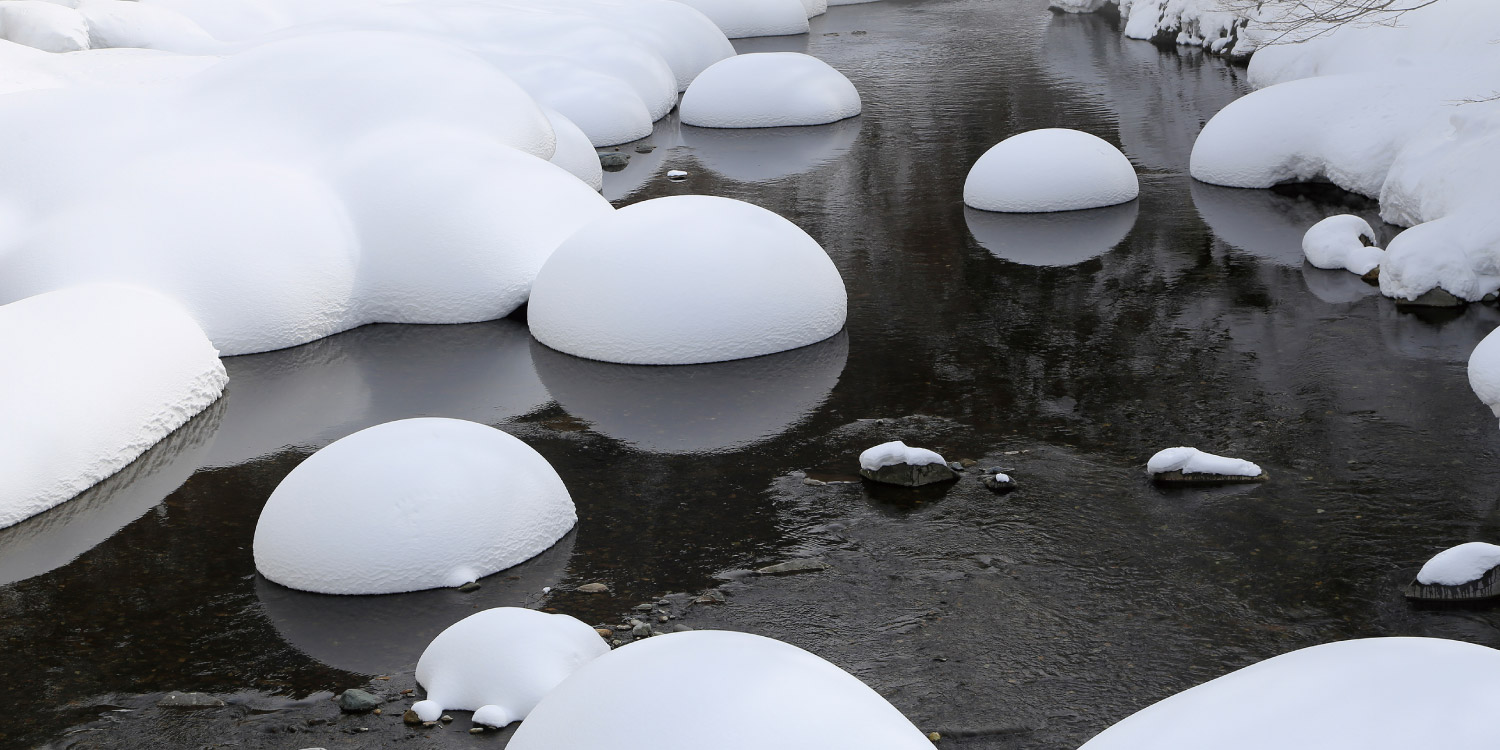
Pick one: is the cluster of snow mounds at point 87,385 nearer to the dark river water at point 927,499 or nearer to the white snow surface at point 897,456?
the dark river water at point 927,499

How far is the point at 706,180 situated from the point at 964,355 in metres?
7.14

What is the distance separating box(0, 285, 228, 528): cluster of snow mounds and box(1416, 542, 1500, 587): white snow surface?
6966 mm

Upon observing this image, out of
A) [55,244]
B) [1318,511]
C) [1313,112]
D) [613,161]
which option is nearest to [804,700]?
[1318,511]

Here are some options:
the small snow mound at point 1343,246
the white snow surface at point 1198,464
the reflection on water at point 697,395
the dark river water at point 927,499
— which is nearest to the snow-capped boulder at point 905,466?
the dark river water at point 927,499

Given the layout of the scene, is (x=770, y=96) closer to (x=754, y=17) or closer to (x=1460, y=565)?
(x=754, y=17)

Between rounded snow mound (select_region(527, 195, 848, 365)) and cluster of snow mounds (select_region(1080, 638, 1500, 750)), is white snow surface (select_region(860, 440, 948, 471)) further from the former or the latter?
cluster of snow mounds (select_region(1080, 638, 1500, 750))

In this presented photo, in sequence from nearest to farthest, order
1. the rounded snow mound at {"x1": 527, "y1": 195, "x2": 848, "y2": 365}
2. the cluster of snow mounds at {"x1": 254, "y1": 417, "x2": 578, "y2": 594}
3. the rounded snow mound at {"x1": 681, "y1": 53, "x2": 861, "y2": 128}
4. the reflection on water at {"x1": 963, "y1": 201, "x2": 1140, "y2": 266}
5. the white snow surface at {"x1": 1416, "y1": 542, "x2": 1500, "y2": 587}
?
the white snow surface at {"x1": 1416, "y1": 542, "x2": 1500, "y2": 587} → the cluster of snow mounds at {"x1": 254, "y1": 417, "x2": 578, "y2": 594} → the rounded snow mound at {"x1": 527, "y1": 195, "x2": 848, "y2": 365} → the reflection on water at {"x1": 963, "y1": 201, "x2": 1140, "y2": 266} → the rounded snow mound at {"x1": 681, "y1": 53, "x2": 861, "y2": 128}

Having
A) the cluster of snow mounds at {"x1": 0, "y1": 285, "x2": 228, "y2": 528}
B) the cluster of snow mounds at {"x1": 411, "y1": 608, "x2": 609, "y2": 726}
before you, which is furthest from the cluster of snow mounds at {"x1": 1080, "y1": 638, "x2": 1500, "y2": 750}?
the cluster of snow mounds at {"x1": 0, "y1": 285, "x2": 228, "y2": 528}

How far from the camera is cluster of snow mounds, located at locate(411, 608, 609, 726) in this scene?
5.48 meters

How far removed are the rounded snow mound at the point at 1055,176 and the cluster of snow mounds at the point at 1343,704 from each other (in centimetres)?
1058

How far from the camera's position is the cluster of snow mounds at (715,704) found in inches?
141

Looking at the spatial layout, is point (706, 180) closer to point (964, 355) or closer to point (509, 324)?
point (509, 324)

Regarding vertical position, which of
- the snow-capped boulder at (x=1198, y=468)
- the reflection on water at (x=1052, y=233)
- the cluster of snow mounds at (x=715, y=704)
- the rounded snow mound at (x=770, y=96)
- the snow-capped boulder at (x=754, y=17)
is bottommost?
the snow-capped boulder at (x=754, y=17)

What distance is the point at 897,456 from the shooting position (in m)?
7.63
